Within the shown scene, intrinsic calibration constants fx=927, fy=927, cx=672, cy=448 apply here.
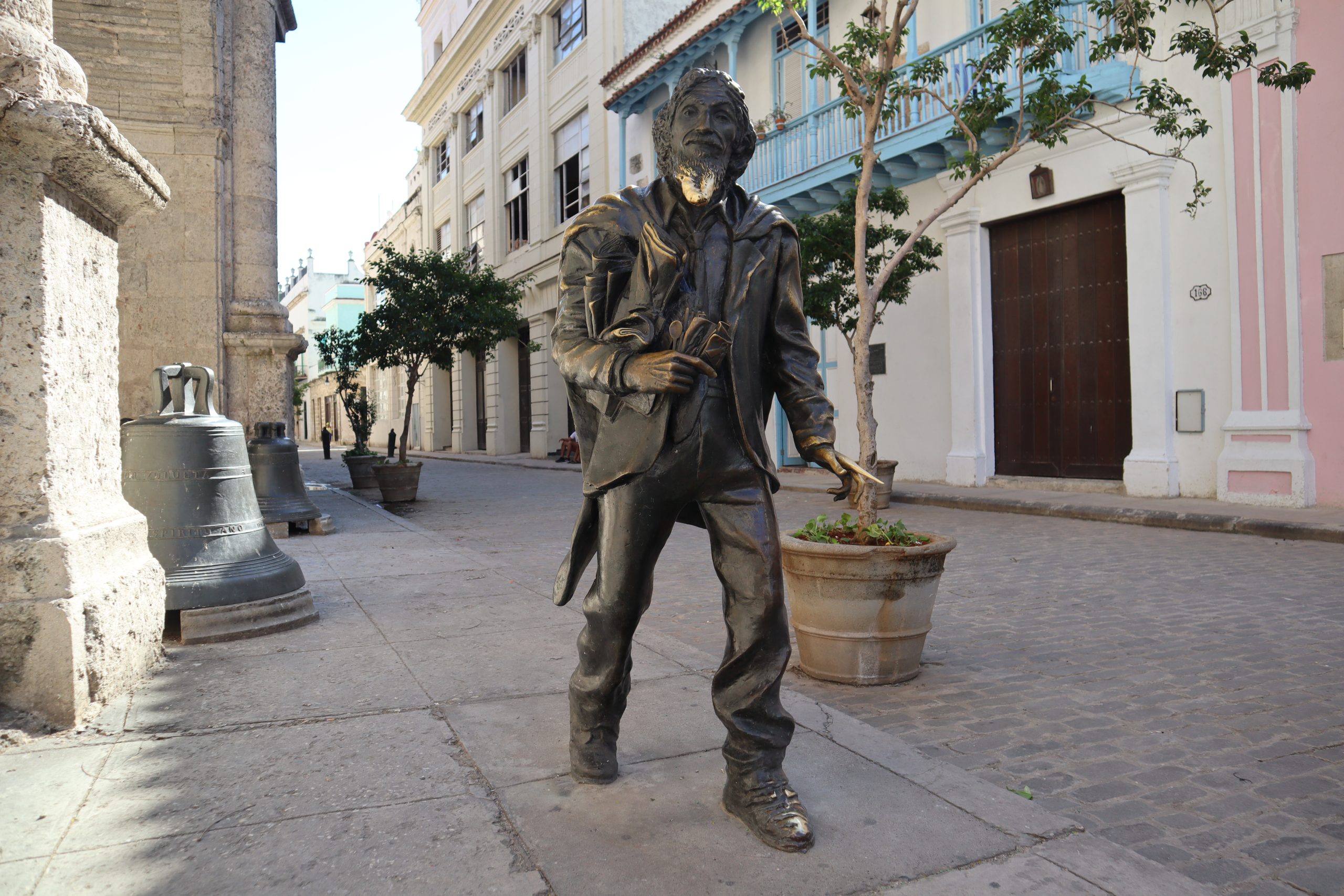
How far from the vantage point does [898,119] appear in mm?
13922

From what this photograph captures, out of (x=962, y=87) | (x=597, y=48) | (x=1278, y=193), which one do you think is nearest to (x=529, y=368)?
(x=597, y=48)

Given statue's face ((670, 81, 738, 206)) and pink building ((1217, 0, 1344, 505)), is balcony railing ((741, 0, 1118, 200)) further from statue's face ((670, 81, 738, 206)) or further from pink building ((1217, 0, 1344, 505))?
statue's face ((670, 81, 738, 206))

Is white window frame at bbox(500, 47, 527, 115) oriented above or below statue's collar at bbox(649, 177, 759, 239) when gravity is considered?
above

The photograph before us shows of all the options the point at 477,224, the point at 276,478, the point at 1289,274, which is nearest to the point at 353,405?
the point at 276,478

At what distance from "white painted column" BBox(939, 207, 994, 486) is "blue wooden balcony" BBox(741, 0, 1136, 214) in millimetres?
1143

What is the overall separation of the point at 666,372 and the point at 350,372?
15.4 m

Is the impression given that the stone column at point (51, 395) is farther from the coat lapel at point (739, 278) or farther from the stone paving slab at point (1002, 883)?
the stone paving slab at point (1002, 883)

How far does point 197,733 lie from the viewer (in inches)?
124

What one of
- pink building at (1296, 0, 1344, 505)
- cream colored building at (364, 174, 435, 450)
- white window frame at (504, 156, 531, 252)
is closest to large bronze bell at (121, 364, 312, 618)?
pink building at (1296, 0, 1344, 505)

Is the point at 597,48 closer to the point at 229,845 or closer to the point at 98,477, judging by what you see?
the point at 98,477

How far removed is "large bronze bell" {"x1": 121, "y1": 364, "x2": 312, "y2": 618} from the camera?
15.2 feet

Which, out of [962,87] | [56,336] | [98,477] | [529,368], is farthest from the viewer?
[529,368]

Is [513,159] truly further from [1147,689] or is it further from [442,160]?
[1147,689]

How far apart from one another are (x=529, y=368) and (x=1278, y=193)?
21.7 meters
